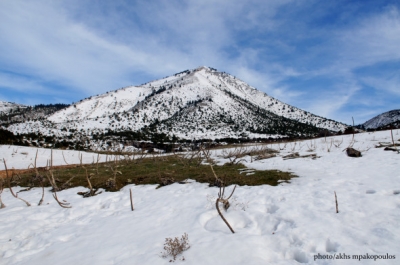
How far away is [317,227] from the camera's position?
500cm

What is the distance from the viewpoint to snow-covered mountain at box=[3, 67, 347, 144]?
264ft

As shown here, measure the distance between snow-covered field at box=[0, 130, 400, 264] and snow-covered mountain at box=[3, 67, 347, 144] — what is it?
65706 mm

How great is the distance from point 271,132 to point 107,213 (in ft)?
289

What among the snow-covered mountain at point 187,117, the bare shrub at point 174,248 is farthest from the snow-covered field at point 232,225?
the snow-covered mountain at point 187,117

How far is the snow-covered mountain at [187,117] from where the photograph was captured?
80500mm

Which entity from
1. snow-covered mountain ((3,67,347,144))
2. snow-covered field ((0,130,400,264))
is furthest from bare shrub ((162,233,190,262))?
snow-covered mountain ((3,67,347,144))

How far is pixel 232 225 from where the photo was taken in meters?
5.78

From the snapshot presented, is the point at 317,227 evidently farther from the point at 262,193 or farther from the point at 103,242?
the point at 103,242

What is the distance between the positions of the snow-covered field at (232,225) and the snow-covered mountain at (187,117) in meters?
65.7

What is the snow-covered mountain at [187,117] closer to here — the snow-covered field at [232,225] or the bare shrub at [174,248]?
the snow-covered field at [232,225]

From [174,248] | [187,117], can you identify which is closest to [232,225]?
[174,248]

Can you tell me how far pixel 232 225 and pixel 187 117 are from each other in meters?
93.8

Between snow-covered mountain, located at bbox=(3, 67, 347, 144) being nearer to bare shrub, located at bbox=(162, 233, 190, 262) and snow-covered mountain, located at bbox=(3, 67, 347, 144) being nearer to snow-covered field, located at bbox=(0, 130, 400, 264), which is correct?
snow-covered field, located at bbox=(0, 130, 400, 264)

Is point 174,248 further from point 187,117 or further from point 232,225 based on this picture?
point 187,117
